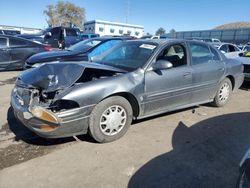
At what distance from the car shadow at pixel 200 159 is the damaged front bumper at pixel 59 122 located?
3.39 feet

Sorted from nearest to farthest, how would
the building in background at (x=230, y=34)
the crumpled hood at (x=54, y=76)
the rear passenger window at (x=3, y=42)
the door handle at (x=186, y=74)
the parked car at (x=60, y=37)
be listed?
the crumpled hood at (x=54, y=76), the door handle at (x=186, y=74), the rear passenger window at (x=3, y=42), the parked car at (x=60, y=37), the building in background at (x=230, y=34)

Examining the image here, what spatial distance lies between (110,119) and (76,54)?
416 cm

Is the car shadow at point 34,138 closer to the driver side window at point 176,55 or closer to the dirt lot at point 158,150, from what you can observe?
the dirt lot at point 158,150

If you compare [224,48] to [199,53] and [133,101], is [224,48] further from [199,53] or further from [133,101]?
[133,101]

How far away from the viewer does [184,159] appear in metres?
3.28

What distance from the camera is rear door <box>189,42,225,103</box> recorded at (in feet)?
15.5

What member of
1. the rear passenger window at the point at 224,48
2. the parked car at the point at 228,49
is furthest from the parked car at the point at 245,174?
the rear passenger window at the point at 224,48

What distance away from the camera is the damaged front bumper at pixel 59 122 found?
10.2 ft

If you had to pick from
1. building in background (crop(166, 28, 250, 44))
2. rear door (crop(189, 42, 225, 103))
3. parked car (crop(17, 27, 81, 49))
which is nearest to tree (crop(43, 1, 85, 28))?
building in background (crop(166, 28, 250, 44))

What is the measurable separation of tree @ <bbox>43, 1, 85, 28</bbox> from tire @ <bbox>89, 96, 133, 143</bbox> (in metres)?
58.9

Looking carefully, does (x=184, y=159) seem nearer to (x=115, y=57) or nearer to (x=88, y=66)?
(x=88, y=66)

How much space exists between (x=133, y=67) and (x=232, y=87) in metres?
3.08

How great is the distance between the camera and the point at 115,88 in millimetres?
3531

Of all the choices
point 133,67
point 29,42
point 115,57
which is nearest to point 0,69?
point 29,42
